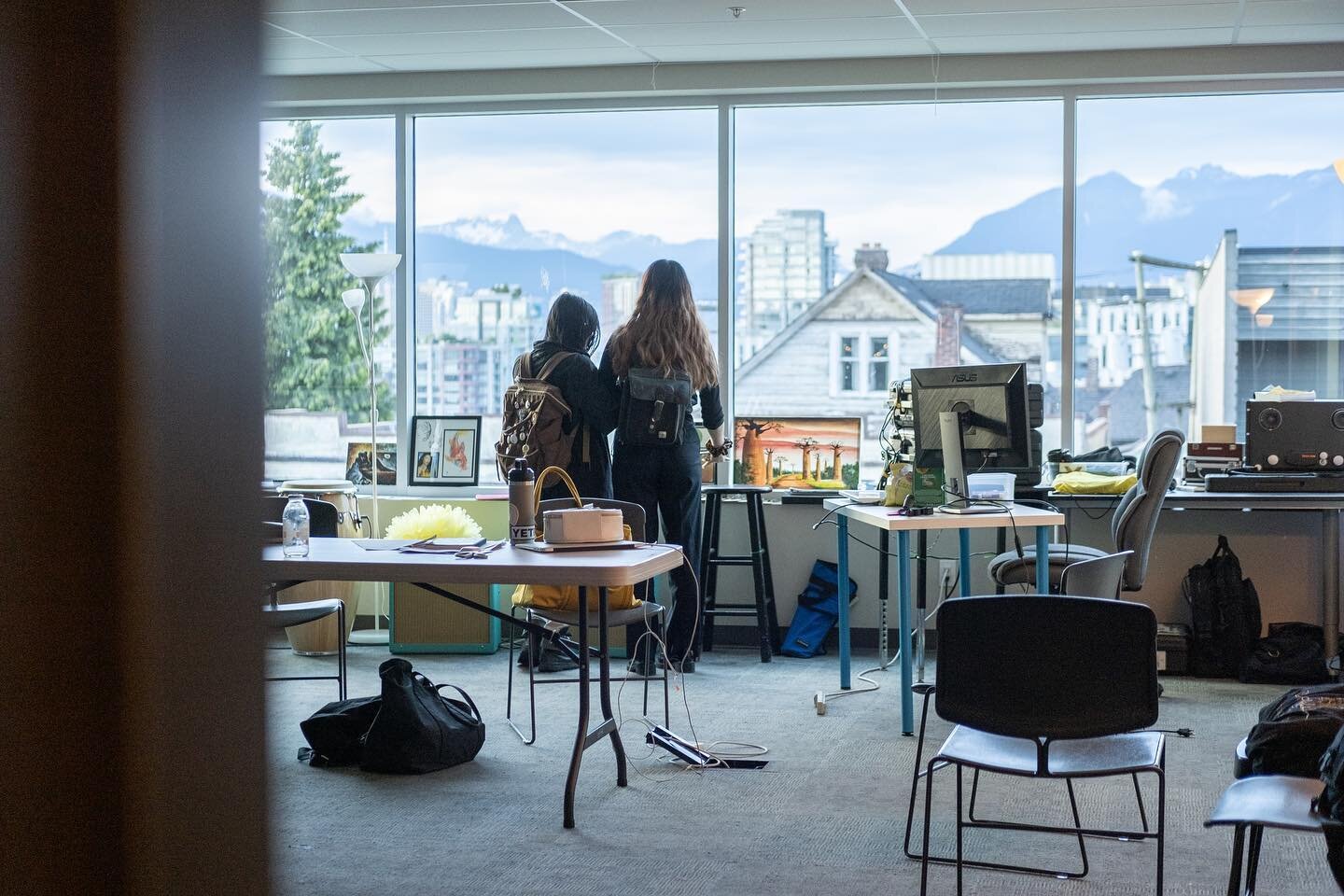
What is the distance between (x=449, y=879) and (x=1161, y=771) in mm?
1757

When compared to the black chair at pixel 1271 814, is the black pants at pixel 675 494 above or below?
above

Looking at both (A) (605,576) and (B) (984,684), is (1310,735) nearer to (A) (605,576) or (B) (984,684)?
(B) (984,684)

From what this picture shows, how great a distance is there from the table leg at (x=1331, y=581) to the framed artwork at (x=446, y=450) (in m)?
4.24

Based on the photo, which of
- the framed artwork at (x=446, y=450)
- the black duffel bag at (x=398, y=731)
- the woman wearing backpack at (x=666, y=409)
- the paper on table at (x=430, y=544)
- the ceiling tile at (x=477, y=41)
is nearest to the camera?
the paper on table at (x=430, y=544)

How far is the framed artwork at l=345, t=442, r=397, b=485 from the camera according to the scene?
7125 mm

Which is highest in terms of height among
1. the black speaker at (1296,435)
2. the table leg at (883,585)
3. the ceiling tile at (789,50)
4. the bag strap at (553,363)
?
the ceiling tile at (789,50)

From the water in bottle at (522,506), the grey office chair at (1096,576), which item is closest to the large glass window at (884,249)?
the grey office chair at (1096,576)

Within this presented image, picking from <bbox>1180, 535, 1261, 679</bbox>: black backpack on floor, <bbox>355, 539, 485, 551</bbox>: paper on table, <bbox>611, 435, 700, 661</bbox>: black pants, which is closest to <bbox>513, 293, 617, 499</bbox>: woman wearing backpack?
<bbox>611, 435, 700, 661</bbox>: black pants

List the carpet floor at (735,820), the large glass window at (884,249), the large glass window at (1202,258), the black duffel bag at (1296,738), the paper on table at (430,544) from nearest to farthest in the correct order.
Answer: the black duffel bag at (1296,738) < the carpet floor at (735,820) < the paper on table at (430,544) < the large glass window at (1202,258) < the large glass window at (884,249)

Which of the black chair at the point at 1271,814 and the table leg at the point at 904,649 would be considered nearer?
the black chair at the point at 1271,814

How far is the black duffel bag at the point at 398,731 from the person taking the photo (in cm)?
434

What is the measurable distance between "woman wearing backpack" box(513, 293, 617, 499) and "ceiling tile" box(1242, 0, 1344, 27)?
3.20 m

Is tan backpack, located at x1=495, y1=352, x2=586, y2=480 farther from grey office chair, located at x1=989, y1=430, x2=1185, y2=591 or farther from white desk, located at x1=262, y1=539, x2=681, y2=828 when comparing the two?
grey office chair, located at x1=989, y1=430, x2=1185, y2=591

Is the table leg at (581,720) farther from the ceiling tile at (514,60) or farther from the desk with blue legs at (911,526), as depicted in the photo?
the ceiling tile at (514,60)
